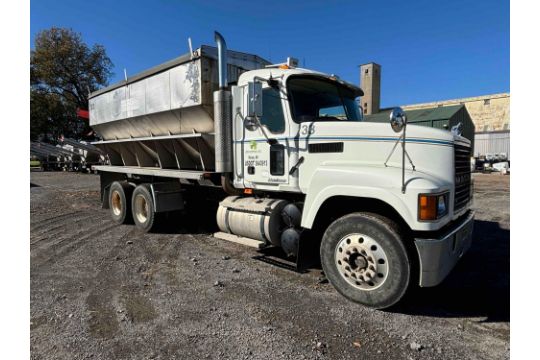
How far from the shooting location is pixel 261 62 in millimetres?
6617

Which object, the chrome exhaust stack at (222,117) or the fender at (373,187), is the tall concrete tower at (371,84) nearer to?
the chrome exhaust stack at (222,117)

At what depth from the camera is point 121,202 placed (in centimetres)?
807

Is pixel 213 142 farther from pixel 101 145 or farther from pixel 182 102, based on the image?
pixel 101 145

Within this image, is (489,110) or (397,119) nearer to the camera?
(397,119)

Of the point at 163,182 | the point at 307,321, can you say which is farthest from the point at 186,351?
the point at 163,182

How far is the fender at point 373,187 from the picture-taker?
340 cm

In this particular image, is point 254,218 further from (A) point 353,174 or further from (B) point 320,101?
(B) point 320,101

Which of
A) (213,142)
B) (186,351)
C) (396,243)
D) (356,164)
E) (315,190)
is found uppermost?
(213,142)

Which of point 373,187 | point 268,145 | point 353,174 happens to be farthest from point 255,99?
point 373,187

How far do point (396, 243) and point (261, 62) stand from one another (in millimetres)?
4531

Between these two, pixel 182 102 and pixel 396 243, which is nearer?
pixel 396 243

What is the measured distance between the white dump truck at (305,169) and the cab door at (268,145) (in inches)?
0.7

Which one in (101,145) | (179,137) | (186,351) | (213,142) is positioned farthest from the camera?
(101,145)

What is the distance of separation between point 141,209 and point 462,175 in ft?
20.8
